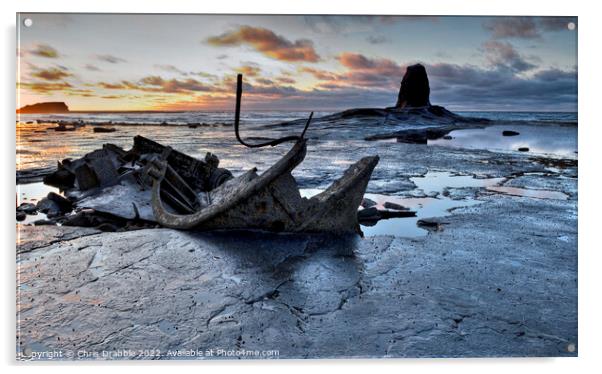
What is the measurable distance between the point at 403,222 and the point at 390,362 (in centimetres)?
306

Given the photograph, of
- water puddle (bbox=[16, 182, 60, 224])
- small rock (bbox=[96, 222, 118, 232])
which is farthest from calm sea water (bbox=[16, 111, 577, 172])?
small rock (bbox=[96, 222, 118, 232])

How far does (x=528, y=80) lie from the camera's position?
16.9 ft

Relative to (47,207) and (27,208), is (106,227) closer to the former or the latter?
(47,207)

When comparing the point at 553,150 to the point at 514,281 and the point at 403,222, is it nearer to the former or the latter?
the point at 403,222

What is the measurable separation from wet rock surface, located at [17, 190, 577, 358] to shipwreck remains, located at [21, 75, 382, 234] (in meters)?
0.23

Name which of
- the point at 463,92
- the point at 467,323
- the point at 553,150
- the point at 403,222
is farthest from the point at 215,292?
the point at 553,150

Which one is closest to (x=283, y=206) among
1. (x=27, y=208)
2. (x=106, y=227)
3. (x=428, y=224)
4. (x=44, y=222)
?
Answer: (x=428, y=224)

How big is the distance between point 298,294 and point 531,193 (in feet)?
17.8

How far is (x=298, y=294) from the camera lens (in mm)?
3660

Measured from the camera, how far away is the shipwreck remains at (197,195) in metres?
4.70

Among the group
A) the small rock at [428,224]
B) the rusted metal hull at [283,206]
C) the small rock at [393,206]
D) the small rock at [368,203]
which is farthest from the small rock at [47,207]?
the small rock at [428,224]

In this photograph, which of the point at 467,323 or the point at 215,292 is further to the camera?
the point at 215,292

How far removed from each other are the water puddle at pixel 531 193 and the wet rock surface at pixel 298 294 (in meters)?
2.04

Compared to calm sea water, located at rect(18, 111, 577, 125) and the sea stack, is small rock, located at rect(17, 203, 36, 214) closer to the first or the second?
calm sea water, located at rect(18, 111, 577, 125)
